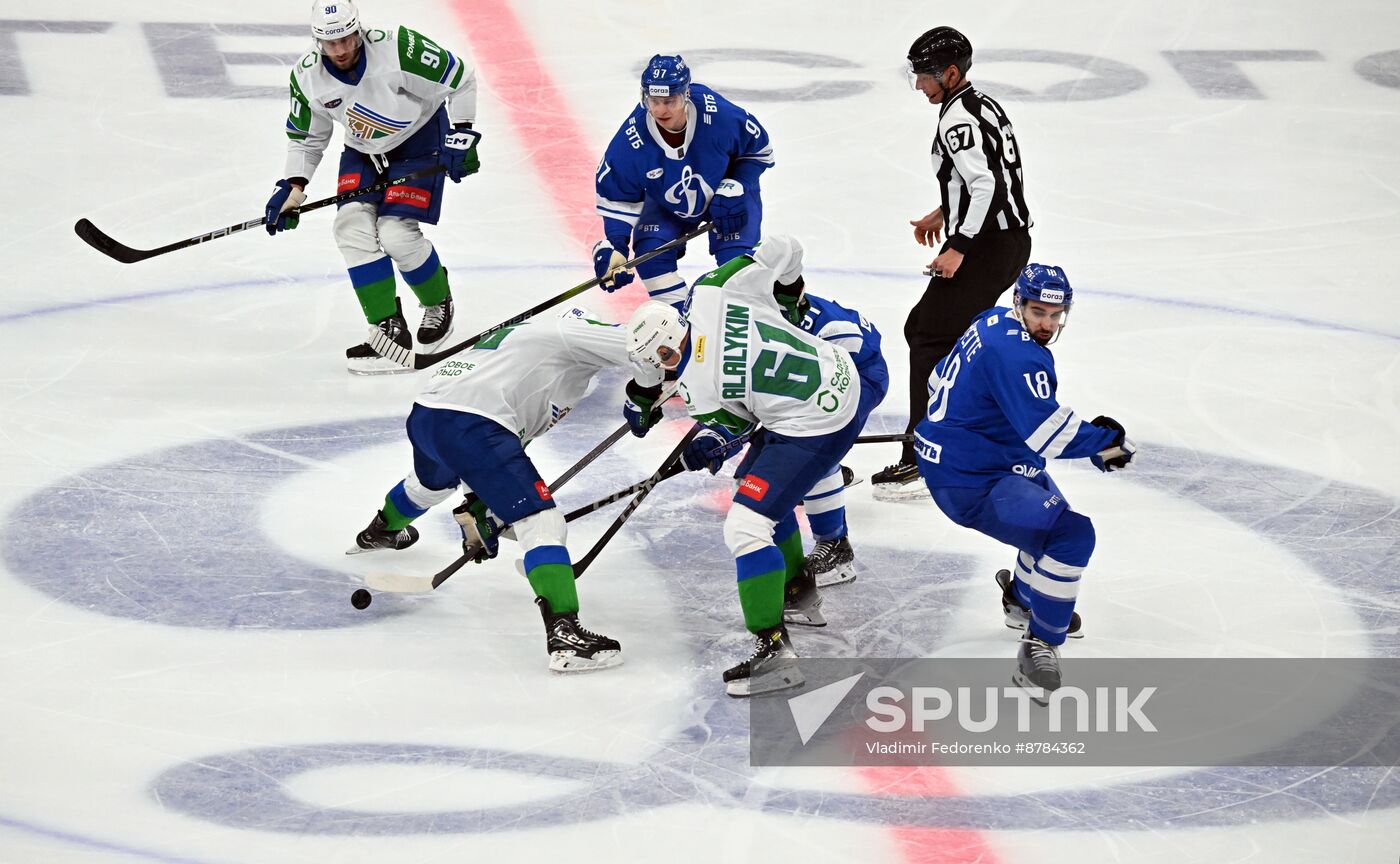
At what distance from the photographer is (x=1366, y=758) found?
3.89 meters

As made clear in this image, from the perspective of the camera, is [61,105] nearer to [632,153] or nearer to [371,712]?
[632,153]

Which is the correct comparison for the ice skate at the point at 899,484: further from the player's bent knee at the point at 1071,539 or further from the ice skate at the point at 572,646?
the ice skate at the point at 572,646

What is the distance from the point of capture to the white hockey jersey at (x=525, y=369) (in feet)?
14.0

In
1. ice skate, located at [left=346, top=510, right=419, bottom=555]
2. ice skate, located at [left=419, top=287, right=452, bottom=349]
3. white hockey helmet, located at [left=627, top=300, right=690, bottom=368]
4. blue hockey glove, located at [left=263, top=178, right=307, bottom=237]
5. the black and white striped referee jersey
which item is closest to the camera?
white hockey helmet, located at [left=627, top=300, right=690, bottom=368]

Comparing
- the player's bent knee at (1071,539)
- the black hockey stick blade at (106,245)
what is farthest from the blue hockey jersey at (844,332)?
the black hockey stick blade at (106,245)

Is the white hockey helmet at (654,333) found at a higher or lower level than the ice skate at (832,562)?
higher

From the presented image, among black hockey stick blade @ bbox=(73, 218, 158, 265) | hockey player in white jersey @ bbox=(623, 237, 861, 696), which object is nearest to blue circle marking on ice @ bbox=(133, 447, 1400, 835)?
hockey player in white jersey @ bbox=(623, 237, 861, 696)

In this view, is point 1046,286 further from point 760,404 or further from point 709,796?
point 709,796

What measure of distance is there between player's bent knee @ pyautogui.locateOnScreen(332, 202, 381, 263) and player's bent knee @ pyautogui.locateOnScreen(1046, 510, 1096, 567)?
2.77m

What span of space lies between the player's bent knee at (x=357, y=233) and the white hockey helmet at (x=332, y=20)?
0.58 m

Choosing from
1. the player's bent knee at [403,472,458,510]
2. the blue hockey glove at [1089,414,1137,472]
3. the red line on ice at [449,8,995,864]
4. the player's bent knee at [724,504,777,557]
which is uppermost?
the blue hockey glove at [1089,414,1137,472]

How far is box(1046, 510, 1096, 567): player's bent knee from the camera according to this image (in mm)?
4023

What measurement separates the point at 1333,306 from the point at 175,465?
4138mm
